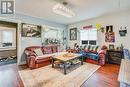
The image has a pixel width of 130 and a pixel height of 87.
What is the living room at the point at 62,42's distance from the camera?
3051mm

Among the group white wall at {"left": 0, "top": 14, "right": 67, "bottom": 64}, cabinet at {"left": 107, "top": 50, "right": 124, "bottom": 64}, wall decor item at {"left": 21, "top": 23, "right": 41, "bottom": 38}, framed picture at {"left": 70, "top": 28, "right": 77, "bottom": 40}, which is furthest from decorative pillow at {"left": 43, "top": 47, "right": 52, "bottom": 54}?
cabinet at {"left": 107, "top": 50, "right": 124, "bottom": 64}

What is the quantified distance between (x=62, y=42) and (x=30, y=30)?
2.61m

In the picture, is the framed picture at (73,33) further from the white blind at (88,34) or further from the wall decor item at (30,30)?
the wall decor item at (30,30)

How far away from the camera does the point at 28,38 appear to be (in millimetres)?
4688

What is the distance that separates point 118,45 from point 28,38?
15.5ft

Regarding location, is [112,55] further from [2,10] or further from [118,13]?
[2,10]

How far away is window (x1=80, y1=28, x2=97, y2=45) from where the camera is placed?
548 centimetres

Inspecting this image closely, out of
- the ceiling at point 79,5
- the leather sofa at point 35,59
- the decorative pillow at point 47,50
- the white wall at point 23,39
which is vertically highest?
the ceiling at point 79,5

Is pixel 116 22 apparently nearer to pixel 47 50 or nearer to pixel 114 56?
pixel 114 56

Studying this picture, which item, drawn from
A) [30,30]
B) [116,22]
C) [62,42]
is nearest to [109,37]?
[116,22]

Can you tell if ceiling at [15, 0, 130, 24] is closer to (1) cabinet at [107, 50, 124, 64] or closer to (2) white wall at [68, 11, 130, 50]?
(2) white wall at [68, 11, 130, 50]

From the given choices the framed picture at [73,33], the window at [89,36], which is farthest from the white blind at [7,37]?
the window at [89,36]

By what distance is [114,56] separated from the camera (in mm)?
4289

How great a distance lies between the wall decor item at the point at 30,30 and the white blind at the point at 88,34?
2.96m
